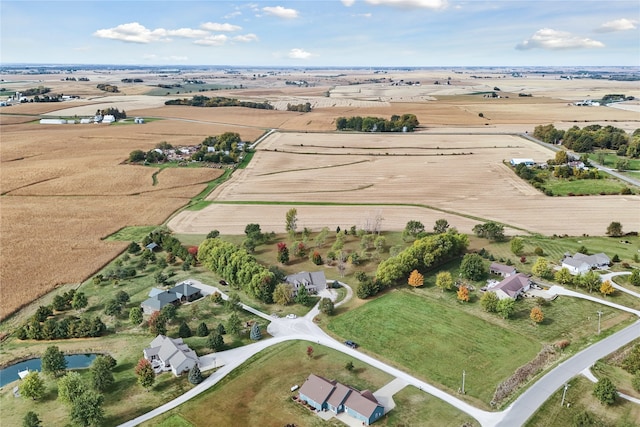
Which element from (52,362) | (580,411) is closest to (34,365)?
(52,362)

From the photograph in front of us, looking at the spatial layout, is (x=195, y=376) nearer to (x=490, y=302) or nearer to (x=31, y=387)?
(x=31, y=387)

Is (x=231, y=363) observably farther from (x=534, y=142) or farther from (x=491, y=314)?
(x=534, y=142)

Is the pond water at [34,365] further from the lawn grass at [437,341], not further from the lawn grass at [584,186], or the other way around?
the lawn grass at [584,186]

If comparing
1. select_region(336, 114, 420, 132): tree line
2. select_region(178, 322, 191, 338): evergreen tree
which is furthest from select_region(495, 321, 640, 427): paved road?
select_region(336, 114, 420, 132): tree line

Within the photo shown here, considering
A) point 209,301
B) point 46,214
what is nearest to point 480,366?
point 209,301

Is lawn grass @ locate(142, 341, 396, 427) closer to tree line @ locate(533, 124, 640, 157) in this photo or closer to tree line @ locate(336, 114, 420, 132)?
tree line @ locate(533, 124, 640, 157)
